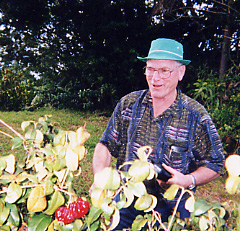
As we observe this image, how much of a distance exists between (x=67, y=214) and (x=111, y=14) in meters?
6.70

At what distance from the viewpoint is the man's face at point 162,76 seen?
149 centimetres

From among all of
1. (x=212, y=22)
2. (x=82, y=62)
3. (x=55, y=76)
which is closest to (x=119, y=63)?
(x=82, y=62)

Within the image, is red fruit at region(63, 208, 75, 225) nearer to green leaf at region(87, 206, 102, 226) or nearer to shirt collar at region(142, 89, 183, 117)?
green leaf at region(87, 206, 102, 226)

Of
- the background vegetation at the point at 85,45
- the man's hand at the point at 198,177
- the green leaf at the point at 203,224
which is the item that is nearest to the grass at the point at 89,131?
the background vegetation at the point at 85,45

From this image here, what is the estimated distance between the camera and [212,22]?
596 centimetres

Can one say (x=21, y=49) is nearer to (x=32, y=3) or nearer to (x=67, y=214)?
(x=32, y=3)

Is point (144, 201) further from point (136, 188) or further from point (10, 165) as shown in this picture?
point (10, 165)

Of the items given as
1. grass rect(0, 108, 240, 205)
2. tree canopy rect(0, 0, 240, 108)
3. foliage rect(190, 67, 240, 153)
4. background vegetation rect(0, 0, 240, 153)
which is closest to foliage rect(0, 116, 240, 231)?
grass rect(0, 108, 240, 205)

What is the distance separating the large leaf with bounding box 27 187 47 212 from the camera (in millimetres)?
Result: 714

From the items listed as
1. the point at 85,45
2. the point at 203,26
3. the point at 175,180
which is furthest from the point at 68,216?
the point at 85,45

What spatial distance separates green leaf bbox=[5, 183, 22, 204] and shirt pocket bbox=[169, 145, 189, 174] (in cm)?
92

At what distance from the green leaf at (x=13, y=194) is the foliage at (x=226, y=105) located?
3314mm

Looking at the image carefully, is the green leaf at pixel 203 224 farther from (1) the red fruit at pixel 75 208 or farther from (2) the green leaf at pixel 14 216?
(2) the green leaf at pixel 14 216

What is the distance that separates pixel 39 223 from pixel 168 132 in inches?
35.7
